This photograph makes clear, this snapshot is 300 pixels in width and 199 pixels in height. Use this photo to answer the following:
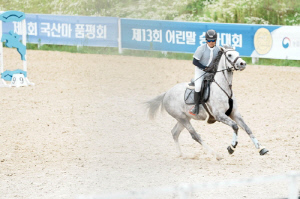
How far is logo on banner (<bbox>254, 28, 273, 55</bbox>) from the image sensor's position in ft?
55.8

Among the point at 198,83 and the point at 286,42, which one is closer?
the point at 198,83

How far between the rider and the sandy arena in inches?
19.9

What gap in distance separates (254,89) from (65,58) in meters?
8.60

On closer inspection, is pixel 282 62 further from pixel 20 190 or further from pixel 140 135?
pixel 20 190

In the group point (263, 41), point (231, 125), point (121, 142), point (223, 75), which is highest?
point (223, 75)

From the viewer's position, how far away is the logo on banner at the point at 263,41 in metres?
17.0

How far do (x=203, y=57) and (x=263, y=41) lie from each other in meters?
10.8

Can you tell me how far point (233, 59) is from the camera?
269 inches

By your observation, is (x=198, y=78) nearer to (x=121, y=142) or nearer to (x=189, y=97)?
(x=189, y=97)

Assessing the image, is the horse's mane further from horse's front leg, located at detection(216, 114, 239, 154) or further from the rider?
horse's front leg, located at detection(216, 114, 239, 154)

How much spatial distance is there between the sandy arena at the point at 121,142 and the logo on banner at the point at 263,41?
137 inches

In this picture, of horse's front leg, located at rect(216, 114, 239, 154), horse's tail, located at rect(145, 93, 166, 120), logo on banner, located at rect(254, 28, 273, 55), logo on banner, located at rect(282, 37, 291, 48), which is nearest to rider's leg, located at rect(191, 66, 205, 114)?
horse's front leg, located at rect(216, 114, 239, 154)

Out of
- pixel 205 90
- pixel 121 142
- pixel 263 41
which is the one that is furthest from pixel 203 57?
pixel 263 41

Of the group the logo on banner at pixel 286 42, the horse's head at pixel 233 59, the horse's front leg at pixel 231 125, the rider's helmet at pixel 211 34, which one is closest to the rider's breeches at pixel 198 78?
the horse's head at pixel 233 59
